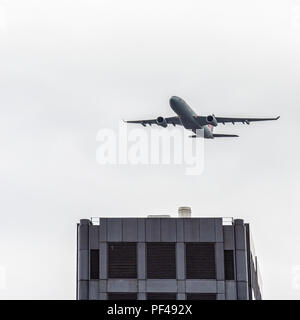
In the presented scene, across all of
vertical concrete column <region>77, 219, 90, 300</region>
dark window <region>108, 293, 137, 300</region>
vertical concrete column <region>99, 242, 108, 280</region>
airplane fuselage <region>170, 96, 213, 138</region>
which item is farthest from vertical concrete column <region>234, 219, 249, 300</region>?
airplane fuselage <region>170, 96, 213, 138</region>

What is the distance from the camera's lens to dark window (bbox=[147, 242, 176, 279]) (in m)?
84.1

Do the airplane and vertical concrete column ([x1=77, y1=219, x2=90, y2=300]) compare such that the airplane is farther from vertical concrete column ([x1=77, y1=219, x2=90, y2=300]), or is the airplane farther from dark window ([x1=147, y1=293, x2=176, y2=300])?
dark window ([x1=147, y1=293, x2=176, y2=300])

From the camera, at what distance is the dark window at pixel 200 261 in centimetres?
8394

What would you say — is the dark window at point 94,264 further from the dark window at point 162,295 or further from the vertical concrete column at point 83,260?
the dark window at point 162,295

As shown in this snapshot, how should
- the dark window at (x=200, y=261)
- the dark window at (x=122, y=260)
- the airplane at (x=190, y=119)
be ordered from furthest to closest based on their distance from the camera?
the airplane at (x=190, y=119), the dark window at (x=122, y=260), the dark window at (x=200, y=261)

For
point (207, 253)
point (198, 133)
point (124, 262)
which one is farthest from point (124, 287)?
point (198, 133)

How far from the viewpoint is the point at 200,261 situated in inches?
3346

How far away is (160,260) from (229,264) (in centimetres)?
646

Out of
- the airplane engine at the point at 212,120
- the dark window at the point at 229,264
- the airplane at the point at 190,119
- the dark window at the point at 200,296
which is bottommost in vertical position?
the dark window at the point at 200,296

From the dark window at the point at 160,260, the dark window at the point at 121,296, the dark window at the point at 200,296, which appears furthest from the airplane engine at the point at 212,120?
the dark window at the point at 121,296

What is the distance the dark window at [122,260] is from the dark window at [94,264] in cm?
136
